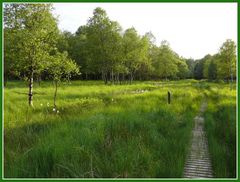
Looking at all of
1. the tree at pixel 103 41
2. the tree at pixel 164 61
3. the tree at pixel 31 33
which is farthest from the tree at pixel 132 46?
the tree at pixel 31 33

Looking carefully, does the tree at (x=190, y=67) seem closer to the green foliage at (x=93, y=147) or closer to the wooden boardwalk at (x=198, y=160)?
the wooden boardwalk at (x=198, y=160)

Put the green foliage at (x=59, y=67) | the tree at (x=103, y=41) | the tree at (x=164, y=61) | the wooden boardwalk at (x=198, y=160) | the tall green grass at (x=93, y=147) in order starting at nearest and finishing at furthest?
1. the tall green grass at (x=93, y=147)
2. the wooden boardwalk at (x=198, y=160)
3. the green foliage at (x=59, y=67)
4. the tree at (x=103, y=41)
5. the tree at (x=164, y=61)

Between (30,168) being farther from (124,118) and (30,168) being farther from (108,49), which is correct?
(108,49)

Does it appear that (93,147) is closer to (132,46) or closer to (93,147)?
(93,147)

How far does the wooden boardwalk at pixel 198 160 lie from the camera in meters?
5.31

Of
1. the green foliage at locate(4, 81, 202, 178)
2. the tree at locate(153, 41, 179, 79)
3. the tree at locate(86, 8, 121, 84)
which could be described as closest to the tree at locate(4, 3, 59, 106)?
the green foliage at locate(4, 81, 202, 178)

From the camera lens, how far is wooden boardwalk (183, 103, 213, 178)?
5312 millimetres

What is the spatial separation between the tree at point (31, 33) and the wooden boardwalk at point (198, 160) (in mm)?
7199

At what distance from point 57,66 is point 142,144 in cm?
704

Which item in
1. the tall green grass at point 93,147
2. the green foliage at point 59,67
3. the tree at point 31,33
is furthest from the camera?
the green foliage at point 59,67

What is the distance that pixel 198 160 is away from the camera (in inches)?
238

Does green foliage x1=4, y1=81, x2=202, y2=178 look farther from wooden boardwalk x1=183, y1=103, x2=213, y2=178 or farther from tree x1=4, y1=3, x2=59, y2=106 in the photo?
tree x1=4, y1=3, x2=59, y2=106

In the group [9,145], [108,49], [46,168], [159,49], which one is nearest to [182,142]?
[46,168]

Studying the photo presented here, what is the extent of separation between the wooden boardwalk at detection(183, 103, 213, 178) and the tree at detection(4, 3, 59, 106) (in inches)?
283
